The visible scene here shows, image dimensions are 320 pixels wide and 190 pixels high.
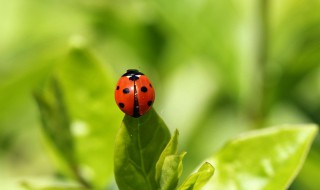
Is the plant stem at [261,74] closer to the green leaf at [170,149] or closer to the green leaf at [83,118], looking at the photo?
the green leaf at [83,118]

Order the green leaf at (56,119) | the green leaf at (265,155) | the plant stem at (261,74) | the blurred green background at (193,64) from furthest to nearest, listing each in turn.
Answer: the blurred green background at (193,64) < the plant stem at (261,74) < the green leaf at (56,119) < the green leaf at (265,155)

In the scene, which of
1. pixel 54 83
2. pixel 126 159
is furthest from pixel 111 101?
pixel 126 159

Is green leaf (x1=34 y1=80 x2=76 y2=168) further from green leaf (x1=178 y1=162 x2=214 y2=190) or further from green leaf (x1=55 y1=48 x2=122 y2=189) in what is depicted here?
green leaf (x1=178 y1=162 x2=214 y2=190)

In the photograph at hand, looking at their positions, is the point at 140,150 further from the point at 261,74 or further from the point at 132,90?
the point at 261,74

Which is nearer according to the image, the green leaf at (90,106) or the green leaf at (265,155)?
the green leaf at (265,155)

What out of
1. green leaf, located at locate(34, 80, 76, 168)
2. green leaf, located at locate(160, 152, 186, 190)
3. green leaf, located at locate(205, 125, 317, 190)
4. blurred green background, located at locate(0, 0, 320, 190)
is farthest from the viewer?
blurred green background, located at locate(0, 0, 320, 190)

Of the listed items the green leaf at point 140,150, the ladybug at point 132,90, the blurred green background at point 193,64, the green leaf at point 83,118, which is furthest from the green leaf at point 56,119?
the blurred green background at point 193,64

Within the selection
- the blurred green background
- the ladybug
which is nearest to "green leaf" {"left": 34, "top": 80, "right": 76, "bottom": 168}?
the ladybug

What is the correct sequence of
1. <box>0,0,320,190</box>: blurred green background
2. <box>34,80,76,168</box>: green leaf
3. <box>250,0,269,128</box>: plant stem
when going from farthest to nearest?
<box>0,0,320,190</box>: blurred green background → <box>250,0,269,128</box>: plant stem → <box>34,80,76,168</box>: green leaf
